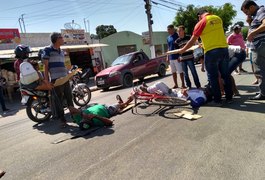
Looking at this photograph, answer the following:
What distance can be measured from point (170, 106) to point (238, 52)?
2.07 m

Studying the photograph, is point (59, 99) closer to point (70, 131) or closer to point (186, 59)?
point (70, 131)

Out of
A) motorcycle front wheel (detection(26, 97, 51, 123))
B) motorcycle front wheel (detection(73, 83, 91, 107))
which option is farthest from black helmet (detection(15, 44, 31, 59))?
motorcycle front wheel (detection(73, 83, 91, 107))

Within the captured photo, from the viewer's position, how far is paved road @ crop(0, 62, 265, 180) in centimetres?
324

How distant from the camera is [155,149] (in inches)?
154

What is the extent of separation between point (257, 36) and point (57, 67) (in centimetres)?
437

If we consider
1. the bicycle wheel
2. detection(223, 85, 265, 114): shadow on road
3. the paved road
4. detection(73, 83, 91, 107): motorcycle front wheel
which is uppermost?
detection(73, 83, 91, 107): motorcycle front wheel

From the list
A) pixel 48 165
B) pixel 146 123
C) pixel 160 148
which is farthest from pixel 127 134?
pixel 48 165

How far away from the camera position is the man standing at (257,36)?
5324 mm

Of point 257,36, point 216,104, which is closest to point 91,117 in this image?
point 216,104

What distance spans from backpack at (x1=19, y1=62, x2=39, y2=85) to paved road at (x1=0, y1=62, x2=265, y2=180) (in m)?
1.36

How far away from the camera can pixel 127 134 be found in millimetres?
4812

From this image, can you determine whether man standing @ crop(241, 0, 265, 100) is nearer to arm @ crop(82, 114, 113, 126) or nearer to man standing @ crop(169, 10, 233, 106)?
man standing @ crop(169, 10, 233, 106)

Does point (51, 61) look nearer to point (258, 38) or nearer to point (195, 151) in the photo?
point (195, 151)

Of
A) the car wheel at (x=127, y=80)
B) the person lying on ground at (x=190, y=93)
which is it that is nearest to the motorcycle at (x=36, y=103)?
the person lying on ground at (x=190, y=93)
